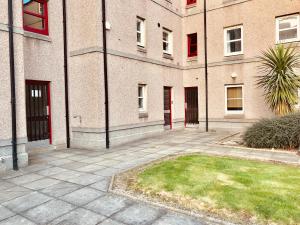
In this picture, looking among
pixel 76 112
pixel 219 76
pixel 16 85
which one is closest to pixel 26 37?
pixel 16 85

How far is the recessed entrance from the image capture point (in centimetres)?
1600

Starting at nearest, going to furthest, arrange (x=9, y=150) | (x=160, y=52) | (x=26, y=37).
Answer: (x=9, y=150) < (x=26, y=37) < (x=160, y=52)

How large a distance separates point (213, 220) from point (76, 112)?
313 inches

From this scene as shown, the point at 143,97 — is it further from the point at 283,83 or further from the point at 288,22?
the point at 288,22

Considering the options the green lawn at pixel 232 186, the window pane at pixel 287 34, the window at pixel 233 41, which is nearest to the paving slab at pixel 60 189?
the green lawn at pixel 232 186

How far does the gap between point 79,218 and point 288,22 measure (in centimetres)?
1331

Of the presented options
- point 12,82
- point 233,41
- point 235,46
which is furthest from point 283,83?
point 12,82

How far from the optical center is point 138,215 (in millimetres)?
4137

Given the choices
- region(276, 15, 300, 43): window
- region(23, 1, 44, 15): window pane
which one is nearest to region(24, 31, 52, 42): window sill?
region(23, 1, 44, 15): window pane

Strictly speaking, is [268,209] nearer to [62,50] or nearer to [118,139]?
[118,139]

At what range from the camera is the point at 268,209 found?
13.5ft

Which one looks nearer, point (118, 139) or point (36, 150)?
point (36, 150)

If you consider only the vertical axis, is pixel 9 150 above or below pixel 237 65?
below

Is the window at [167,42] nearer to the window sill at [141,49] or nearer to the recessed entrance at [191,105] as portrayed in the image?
the window sill at [141,49]
